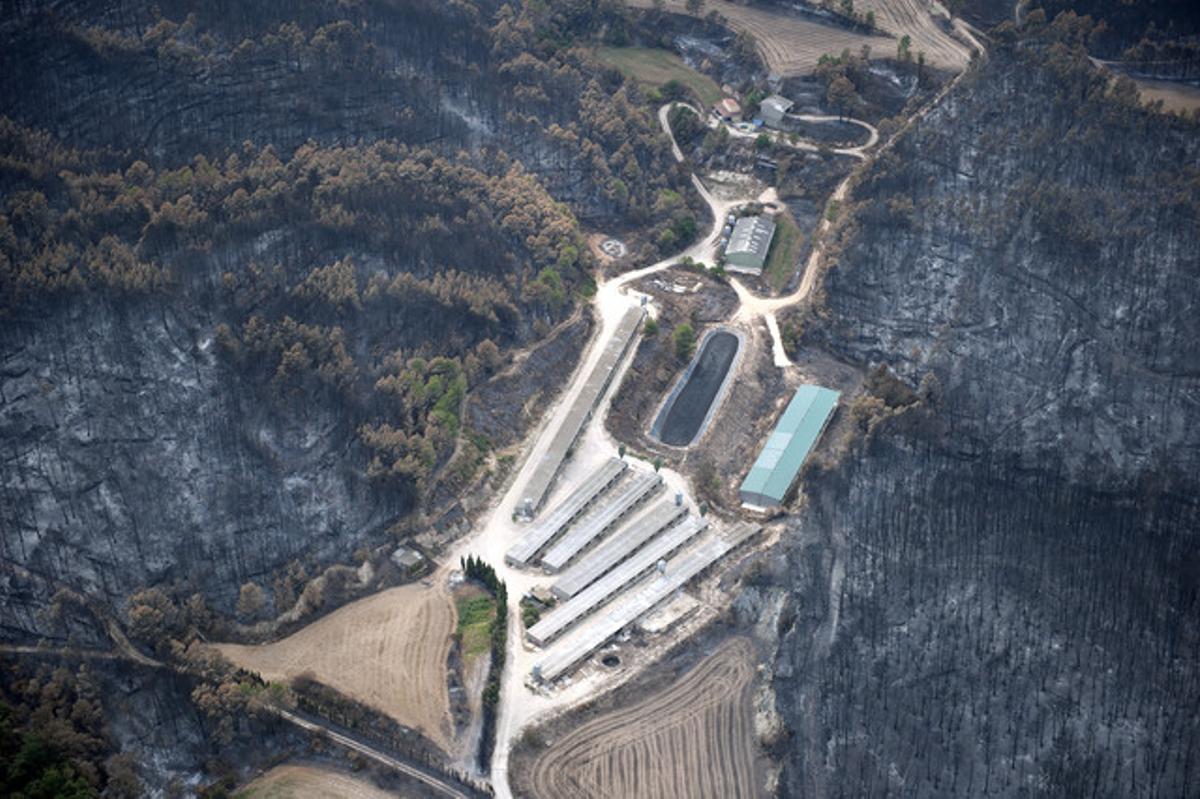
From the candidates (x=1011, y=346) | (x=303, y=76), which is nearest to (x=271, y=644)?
(x=303, y=76)

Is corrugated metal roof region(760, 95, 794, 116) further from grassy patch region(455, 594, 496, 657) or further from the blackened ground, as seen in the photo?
grassy patch region(455, 594, 496, 657)

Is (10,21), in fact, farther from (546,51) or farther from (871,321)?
(871,321)

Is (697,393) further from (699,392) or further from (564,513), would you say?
(564,513)

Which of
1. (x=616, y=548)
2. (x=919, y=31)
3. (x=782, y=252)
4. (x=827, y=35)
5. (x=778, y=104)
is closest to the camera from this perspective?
(x=616, y=548)

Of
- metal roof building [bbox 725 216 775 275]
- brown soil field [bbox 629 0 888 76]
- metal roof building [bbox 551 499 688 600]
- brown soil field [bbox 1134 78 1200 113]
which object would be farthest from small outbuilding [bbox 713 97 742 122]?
metal roof building [bbox 551 499 688 600]

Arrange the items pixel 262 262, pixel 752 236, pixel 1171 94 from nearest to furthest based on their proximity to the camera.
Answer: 1. pixel 262 262
2. pixel 752 236
3. pixel 1171 94

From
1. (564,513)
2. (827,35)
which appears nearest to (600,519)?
(564,513)
